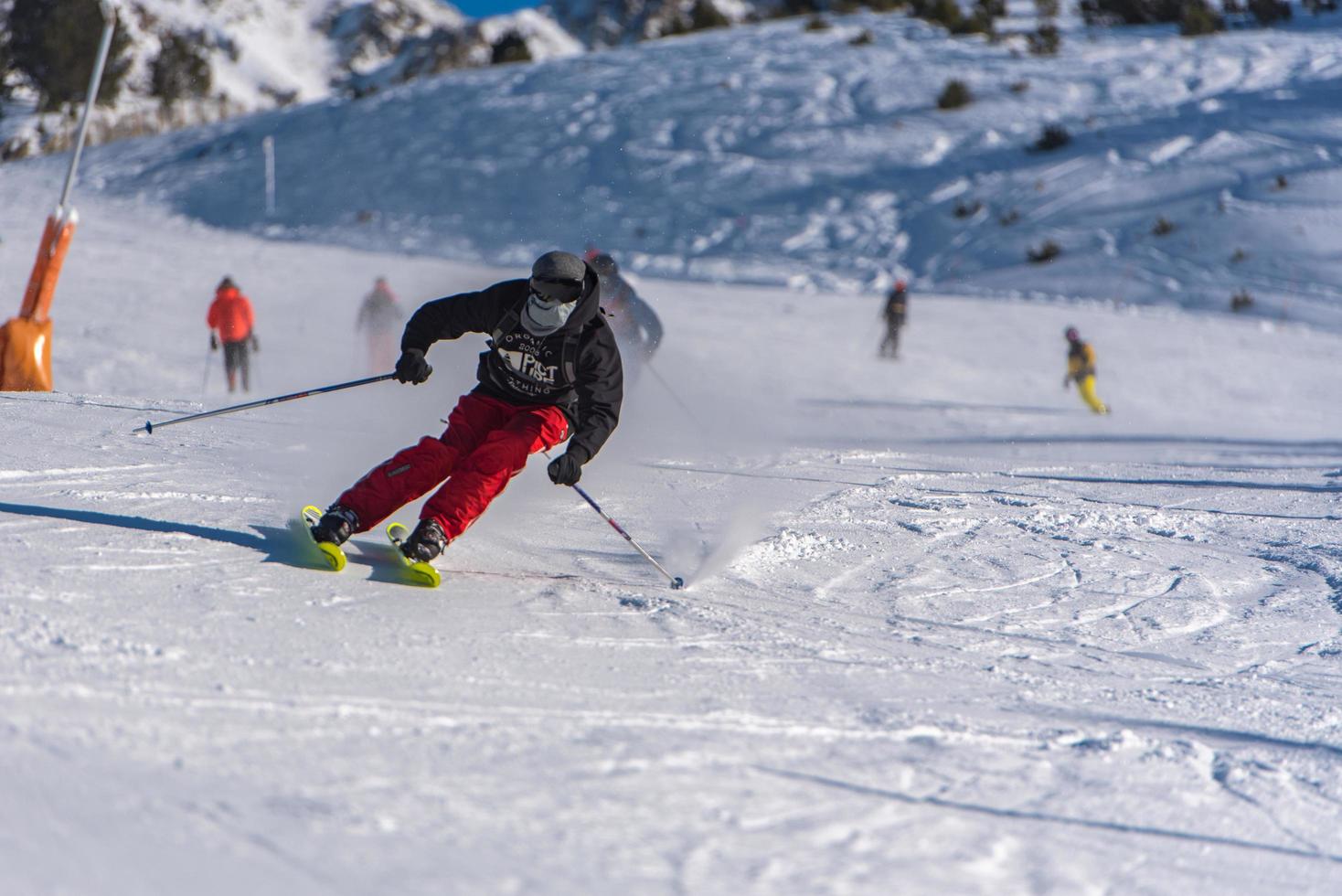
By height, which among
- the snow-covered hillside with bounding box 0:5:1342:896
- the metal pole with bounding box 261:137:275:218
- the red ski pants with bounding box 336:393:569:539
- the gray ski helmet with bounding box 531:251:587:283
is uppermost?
the metal pole with bounding box 261:137:275:218

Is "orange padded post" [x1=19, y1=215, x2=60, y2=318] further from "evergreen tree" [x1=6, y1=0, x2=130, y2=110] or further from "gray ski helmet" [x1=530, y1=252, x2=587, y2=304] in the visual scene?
"evergreen tree" [x1=6, y1=0, x2=130, y2=110]

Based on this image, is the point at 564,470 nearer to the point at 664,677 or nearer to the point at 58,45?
the point at 664,677

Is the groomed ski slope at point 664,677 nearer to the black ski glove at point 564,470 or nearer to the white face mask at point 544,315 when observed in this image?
the black ski glove at point 564,470

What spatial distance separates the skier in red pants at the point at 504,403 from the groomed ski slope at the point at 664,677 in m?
0.24

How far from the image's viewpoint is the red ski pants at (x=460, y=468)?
4355 millimetres

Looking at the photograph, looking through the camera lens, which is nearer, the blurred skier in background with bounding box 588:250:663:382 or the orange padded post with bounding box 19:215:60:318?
the orange padded post with bounding box 19:215:60:318

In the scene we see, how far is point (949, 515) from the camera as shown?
21.5 ft

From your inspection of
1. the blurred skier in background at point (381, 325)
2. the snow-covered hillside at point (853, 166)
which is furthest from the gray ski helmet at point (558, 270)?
the snow-covered hillside at point (853, 166)

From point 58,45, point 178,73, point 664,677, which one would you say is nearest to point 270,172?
point 58,45

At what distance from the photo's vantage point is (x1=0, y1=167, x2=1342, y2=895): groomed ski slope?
7.88 ft

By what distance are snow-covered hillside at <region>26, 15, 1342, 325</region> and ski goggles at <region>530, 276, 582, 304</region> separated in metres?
17.7

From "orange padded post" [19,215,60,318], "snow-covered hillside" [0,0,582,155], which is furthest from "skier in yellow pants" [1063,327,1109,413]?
"snow-covered hillside" [0,0,582,155]

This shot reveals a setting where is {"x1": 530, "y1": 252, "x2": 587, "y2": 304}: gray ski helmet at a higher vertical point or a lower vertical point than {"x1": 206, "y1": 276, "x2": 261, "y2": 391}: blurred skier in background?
higher

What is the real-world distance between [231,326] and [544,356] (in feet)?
28.6
